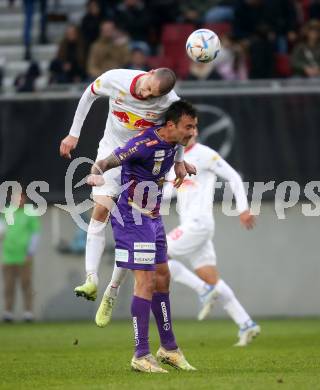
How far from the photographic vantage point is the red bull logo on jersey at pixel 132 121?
36.1ft

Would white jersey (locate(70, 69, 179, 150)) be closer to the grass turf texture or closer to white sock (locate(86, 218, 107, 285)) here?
white sock (locate(86, 218, 107, 285))

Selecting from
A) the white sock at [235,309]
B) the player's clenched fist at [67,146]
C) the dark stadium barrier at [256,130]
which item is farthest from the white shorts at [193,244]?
the dark stadium barrier at [256,130]

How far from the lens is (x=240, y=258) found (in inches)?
878

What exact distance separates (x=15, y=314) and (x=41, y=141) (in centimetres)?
360

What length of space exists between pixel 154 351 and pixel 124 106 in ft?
10.3

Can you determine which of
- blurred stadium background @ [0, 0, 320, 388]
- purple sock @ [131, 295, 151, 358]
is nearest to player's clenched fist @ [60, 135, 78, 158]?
purple sock @ [131, 295, 151, 358]

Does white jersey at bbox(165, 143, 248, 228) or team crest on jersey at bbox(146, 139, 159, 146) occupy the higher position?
team crest on jersey at bbox(146, 139, 159, 146)

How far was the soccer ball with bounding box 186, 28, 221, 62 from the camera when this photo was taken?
11133mm

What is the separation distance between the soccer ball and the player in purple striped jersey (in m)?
1.14

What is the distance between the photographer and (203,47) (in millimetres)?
11141

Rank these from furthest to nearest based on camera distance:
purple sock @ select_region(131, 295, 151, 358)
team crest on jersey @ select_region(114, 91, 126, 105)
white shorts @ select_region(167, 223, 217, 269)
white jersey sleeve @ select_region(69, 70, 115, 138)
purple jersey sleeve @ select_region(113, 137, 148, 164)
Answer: white shorts @ select_region(167, 223, 217, 269)
white jersey sleeve @ select_region(69, 70, 115, 138)
team crest on jersey @ select_region(114, 91, 126, 105)
purple sock @ select_region(131, 295, 151, 358)
purple jersey sleeve @ select_region(113, 137, 148, 164)

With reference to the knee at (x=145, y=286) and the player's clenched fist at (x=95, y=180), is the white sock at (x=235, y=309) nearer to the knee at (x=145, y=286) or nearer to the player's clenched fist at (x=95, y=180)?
the knee at (x=145, y=286)

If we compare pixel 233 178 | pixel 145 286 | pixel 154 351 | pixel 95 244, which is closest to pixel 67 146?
pixel 95 244

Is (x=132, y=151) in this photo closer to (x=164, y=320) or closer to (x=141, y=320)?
(x=141, y=320)
